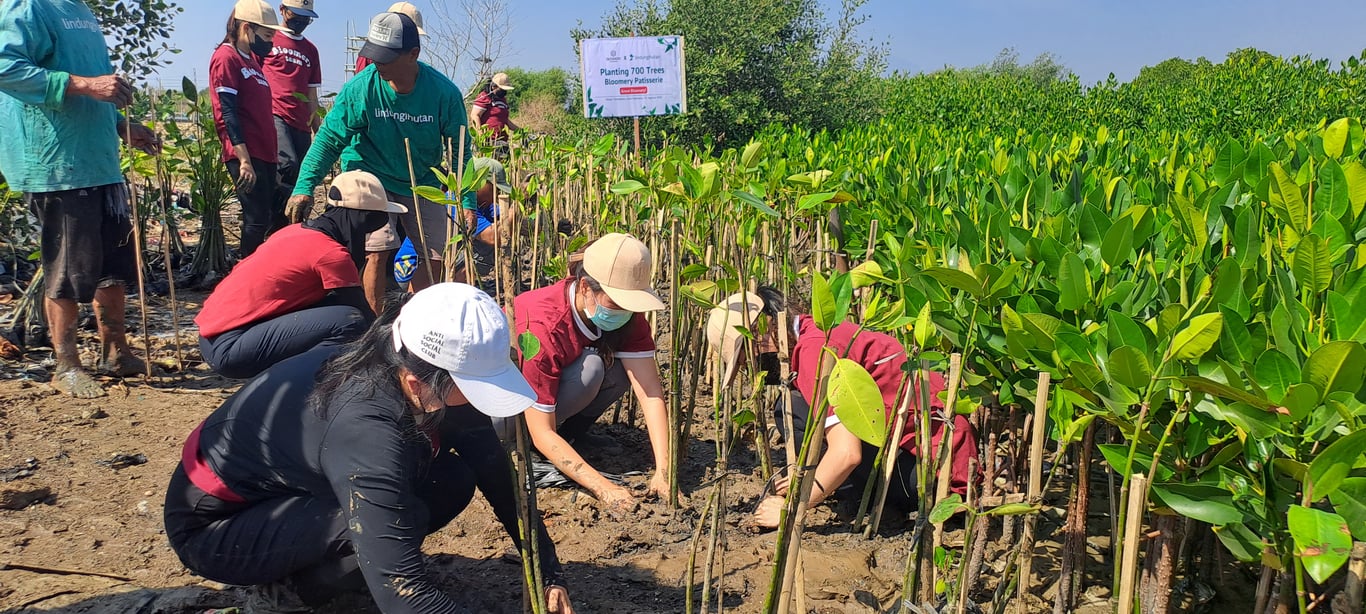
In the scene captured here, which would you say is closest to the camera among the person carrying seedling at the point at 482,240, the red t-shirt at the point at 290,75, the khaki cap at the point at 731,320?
the khaki cap at the point at 731,320

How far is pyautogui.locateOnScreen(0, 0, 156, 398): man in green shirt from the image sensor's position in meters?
3.41

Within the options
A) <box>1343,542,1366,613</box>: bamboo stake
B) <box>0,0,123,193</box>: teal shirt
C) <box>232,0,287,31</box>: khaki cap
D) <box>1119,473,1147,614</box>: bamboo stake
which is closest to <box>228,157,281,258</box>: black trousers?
<box>232,0,287,31</box>: khaki cap

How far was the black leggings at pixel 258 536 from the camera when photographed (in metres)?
2.13

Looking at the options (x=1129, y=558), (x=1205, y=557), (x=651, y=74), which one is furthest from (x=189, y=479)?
(x=651, y=74)

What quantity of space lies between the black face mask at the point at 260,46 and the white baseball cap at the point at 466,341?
13.6 ft

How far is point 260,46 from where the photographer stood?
529 cm

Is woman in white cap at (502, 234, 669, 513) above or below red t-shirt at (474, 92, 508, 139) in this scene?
below

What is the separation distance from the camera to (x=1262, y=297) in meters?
1.72

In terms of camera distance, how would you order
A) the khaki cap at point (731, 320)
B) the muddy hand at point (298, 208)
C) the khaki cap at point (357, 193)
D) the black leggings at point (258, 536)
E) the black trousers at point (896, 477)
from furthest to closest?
the muddy hand at point (298, 208), the khaki cap at point (357, 193), the black trousers at point (896, 477), the khaki cap at point (731, 320), the black leggings at point (258, 536)

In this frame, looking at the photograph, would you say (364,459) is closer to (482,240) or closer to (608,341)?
(608,341)

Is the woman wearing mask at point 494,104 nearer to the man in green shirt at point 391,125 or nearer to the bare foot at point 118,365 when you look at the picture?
the man in green shirt at point 391,125

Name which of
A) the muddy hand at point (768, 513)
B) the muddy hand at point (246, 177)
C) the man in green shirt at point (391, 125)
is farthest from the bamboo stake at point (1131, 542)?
the muddy hand at point (246, 177)

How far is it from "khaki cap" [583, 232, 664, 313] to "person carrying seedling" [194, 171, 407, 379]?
3.62 feet

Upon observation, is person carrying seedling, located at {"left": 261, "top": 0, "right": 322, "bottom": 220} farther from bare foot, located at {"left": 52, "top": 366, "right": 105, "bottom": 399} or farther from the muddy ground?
the muddy ground
